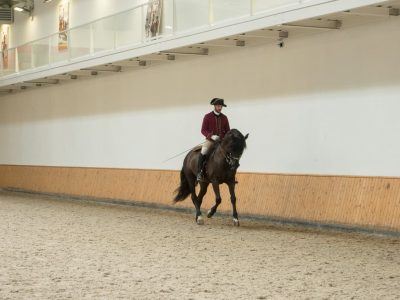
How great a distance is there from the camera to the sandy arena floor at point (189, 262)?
848 cm

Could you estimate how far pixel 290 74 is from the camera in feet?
55.2

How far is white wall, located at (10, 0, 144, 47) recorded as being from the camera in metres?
28.3

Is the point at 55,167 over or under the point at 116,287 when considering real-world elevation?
under

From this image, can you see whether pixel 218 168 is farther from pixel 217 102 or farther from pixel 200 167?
pixel 217 102

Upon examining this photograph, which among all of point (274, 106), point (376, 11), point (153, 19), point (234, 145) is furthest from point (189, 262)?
point (153, 19)

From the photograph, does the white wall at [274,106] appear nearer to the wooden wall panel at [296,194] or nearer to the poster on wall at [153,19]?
the wooden wall panel at [296,194]

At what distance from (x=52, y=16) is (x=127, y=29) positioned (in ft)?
46.1

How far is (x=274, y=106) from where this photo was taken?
1727 centimetres


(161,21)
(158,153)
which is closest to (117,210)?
(158,153)

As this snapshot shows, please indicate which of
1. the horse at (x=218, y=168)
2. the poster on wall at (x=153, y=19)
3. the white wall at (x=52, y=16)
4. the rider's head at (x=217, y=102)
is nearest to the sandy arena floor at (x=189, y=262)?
the horse at (x=218, y=168)

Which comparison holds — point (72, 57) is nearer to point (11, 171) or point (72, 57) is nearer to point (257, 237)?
point (11, 171)

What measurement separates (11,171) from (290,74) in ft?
59.7

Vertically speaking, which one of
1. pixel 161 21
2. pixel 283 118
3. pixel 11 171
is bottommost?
pixel 11 171

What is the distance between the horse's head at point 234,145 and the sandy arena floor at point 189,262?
143 centimetres
